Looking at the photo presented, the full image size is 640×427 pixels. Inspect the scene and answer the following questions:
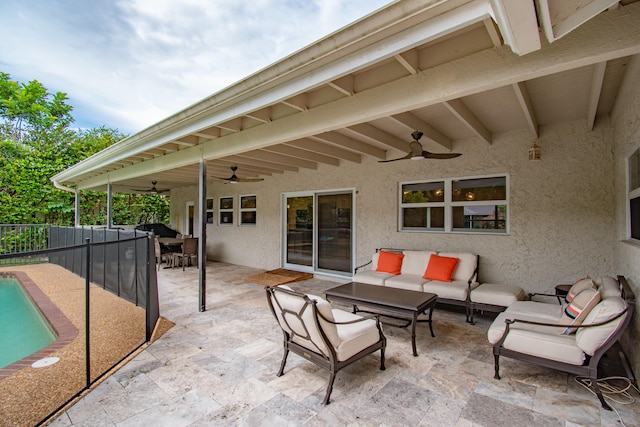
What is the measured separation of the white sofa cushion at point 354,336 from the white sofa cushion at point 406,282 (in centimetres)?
197

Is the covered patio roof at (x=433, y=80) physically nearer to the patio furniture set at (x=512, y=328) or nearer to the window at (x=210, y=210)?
the patio furniture set at (x=512, y=328)

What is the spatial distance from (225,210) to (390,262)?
254 inches

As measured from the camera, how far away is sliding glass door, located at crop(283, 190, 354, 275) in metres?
7.07

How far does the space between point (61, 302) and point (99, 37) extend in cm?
1640

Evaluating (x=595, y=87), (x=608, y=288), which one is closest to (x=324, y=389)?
(x=608, y=288)

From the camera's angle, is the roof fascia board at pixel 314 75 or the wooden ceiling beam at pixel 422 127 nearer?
the roof fascia board at pixel 314 75

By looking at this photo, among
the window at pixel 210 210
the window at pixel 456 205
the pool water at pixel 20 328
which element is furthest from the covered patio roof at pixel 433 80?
the window at pixel 210 210

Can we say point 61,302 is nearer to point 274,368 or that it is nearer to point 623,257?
point 274,368

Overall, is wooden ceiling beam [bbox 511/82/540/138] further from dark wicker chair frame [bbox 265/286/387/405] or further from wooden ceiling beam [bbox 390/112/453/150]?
dark wicker chair frame [bbox 265/286/387/405]

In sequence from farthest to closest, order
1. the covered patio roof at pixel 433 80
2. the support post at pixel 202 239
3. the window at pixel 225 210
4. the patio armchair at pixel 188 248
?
the window at pixel 225 210
the patio armchair at pixel 188 248
the support post at pixel 202 239
the covered patio roof at pixel 433 80

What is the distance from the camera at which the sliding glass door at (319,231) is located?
7066 mm

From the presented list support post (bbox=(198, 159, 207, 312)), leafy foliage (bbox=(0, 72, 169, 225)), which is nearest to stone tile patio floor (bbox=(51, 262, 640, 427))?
support post (bbox=(198, 159, 207, 312))

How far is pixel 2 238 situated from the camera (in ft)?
32.0

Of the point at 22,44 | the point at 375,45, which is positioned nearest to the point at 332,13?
the point at 375,45
